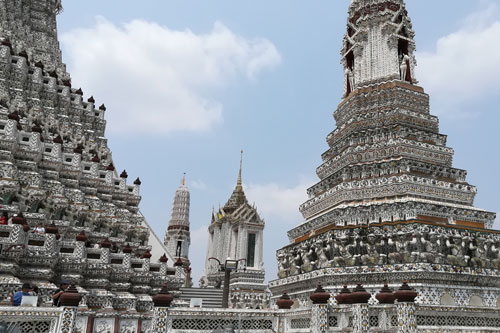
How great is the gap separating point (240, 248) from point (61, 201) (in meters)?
25.1

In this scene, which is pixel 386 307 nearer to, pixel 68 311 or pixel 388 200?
pixel 68 311

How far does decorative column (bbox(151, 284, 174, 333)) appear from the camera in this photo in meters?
10.5

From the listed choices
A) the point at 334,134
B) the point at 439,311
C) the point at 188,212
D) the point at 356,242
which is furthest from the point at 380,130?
the point at 188,212

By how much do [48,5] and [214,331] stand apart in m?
36.6

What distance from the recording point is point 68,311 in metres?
8.77

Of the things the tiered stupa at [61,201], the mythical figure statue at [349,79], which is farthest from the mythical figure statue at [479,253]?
the tiered stupa at [61,201]

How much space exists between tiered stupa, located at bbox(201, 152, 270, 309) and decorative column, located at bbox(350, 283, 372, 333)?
29018 mm

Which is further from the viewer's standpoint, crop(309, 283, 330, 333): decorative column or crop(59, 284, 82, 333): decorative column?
crop(309, 283, 330, 333): decorative column

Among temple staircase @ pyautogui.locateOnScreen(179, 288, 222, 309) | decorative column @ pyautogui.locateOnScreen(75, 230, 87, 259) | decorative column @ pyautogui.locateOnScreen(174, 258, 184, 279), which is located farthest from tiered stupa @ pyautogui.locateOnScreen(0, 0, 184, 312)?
temple staircase @ pyautogui.locateOnScreen(179, 288, 222, 309)

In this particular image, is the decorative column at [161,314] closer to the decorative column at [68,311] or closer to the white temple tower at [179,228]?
the decorative column at [68,311]

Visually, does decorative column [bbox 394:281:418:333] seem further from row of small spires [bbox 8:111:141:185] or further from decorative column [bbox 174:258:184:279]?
row of small spires [bbox 8:111:141:185]

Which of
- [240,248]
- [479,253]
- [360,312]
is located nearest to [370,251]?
[479,253]

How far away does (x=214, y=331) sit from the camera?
10.9m

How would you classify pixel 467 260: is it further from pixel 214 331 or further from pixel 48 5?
pixel 48 5
